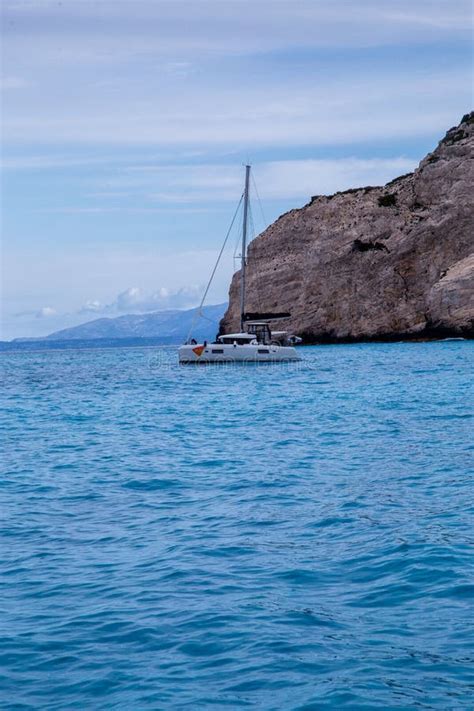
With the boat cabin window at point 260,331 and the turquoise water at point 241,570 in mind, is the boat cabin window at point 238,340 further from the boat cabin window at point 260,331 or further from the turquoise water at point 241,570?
the turquoise water at point 241,570

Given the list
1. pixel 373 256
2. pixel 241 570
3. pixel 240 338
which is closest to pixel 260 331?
pixel 240 338

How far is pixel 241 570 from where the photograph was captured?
10.3 m

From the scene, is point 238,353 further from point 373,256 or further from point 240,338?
point 373,256

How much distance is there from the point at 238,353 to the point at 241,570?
52.8 meters

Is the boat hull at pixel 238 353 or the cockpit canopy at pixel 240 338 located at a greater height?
the cockpit canopy at pixel 240 338

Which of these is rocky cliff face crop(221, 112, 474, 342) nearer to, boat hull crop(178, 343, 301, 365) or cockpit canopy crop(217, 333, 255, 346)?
cockpit canopy crop(217, 333, 255, 346)

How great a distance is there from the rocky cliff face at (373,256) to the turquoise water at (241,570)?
235 feet

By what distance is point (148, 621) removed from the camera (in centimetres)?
862

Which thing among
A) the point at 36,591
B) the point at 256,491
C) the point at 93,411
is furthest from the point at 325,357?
the point at 36,591

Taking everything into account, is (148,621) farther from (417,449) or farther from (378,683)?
(417,449)

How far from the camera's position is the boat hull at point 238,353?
62.3 m

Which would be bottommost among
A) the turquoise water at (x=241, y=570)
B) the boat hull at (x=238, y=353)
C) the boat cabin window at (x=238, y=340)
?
the turquoise water at (x=241, y=570)

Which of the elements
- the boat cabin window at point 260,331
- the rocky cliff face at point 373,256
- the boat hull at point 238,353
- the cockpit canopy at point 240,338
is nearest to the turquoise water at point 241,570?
the boat hull at point 238,353

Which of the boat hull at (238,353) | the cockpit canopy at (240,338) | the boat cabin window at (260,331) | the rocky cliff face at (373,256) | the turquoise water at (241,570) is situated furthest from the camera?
the rocky cliff face at (373,256)
